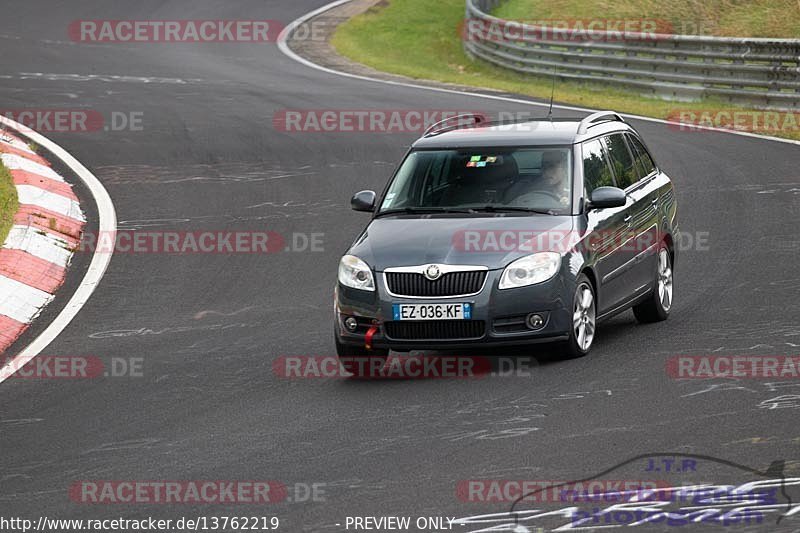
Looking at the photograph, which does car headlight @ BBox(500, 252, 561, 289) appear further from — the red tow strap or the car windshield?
the red tow strap

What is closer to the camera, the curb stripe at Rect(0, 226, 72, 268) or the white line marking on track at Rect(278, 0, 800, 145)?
the curb stripe at Rect(0, 226, 72, 268)

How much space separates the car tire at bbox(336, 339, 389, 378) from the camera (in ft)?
32.5

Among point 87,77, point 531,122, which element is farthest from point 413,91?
point 531,122

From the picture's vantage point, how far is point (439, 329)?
9516 mm

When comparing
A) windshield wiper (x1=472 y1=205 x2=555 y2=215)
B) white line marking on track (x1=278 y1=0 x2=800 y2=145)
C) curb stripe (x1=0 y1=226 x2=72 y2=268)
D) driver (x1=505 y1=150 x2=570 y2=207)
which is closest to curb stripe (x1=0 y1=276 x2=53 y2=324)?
curb stripe (x1=0 y1=226 x2=72 y2=268)

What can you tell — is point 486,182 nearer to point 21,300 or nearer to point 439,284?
point 439,284

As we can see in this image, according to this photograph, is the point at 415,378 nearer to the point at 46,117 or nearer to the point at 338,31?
the point at 46,117

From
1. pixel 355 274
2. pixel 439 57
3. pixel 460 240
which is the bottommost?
pixel 439 57

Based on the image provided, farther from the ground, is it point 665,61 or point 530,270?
point 530,270

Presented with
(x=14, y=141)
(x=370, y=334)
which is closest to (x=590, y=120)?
(x=370, y=334)

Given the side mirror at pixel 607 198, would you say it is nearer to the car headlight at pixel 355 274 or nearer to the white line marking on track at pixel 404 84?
the car headlight at pixel 355 274

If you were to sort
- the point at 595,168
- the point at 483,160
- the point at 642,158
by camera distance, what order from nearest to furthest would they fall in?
the point at 483,160, the point at 595,168, the point at 642,158

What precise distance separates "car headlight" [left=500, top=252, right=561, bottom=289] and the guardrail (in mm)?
13779

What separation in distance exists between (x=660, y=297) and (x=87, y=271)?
5621mm
